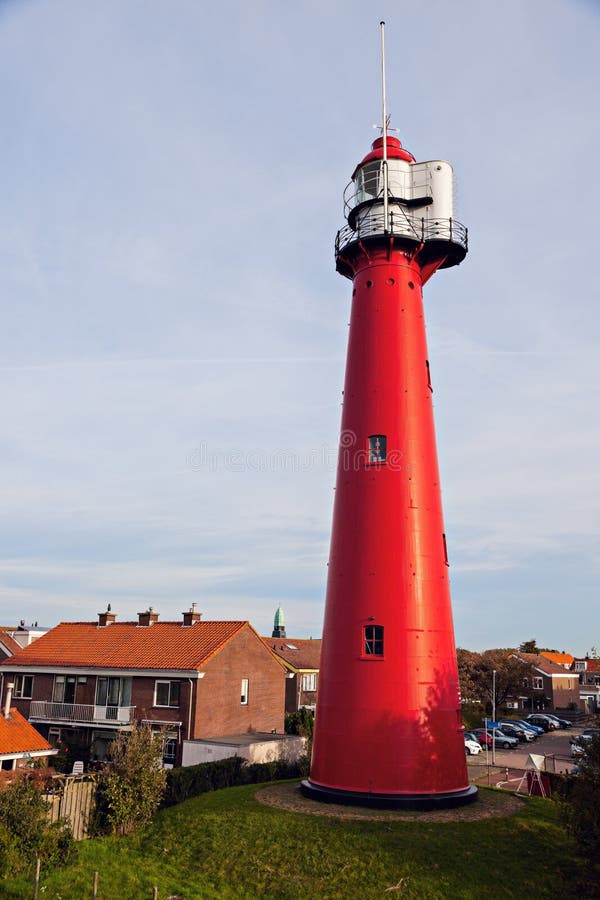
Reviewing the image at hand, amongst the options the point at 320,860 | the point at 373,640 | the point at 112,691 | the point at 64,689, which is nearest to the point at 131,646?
the point at 112,691

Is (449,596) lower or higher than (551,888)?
higher

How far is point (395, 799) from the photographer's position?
2119 cm

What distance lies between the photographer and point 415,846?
18.2m

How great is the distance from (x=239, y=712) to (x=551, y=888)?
24.8m

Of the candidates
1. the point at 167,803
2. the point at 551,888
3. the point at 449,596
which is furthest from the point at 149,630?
the point at 551,888

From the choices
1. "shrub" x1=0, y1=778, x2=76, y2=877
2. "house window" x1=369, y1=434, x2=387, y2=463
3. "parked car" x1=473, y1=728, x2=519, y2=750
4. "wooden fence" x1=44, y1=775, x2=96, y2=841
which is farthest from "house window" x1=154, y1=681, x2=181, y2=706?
"parked car" x1=473, y1=728, x2=519, y2=750

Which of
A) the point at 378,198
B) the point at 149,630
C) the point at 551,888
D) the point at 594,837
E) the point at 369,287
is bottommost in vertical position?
the point at 551,888

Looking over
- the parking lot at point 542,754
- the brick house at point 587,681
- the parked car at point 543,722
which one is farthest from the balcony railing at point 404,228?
the brick house at point 587,681

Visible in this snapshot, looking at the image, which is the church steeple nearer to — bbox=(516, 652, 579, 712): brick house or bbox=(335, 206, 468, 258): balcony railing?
bbox=(516, 652, 579, 712): brick house

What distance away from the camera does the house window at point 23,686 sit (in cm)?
4222

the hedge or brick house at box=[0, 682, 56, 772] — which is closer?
the hedge

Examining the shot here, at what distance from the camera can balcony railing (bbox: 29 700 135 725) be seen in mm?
37000

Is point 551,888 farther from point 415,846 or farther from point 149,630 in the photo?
point 149,630

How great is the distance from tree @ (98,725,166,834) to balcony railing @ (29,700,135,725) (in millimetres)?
15758
